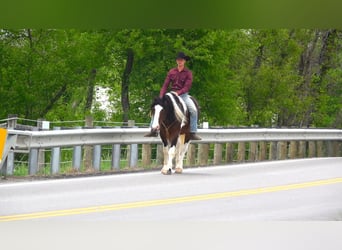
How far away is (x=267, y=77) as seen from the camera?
11.1 meters

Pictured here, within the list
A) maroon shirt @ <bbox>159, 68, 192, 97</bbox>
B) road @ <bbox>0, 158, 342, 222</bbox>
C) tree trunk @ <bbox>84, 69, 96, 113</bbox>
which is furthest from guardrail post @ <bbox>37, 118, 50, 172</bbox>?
maroon shirt @ <bbox>159, 68, 192, 97</bbox>

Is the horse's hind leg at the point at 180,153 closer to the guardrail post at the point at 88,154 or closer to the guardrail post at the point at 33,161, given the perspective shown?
the guardrail post at the point at 88,154

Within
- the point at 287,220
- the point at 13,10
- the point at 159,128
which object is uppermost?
the point at 13,10

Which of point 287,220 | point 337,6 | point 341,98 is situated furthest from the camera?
point 341,98

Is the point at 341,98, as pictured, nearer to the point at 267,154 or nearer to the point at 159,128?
the point at 267,154

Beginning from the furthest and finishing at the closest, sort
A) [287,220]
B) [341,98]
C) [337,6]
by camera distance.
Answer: [341,98] < [287,220] < [337,6]

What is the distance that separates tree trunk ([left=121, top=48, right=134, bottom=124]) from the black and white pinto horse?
11.4 inches

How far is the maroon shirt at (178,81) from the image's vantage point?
11.2m

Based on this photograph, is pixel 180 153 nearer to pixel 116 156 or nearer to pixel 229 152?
pixel 229 152

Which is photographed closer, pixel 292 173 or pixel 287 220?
pixel 287 220

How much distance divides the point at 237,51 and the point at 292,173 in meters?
1.34

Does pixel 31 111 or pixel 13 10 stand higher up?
pixel 13 10

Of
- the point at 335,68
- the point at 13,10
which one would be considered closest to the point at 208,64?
the point at 335,68

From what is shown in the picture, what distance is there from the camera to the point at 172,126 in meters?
11.7
